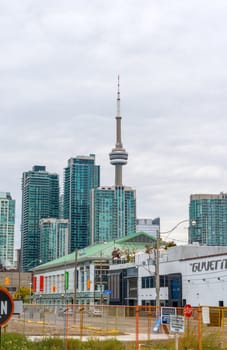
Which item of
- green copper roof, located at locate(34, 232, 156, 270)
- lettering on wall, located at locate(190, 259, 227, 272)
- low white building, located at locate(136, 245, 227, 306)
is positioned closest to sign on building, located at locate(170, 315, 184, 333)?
low white building, located at locate(136, 245, 227, 306)

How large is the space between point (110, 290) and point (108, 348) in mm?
80178

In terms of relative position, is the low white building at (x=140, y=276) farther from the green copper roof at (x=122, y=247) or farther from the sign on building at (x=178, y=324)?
the sign on building at (x=178, y=324)

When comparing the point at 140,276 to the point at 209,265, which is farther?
the point at 140,276

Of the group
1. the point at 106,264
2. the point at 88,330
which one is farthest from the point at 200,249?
the point at 88,330

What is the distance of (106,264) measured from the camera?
12025 centimetres

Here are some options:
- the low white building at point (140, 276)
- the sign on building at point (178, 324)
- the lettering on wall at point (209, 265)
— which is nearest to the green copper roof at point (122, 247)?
the low white building at point (140, 276)

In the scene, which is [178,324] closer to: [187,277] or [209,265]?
[209,265]

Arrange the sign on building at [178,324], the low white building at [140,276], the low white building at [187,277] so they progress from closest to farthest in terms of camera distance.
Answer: the sign on building at [178,324], the low white building at [187,277], the low white building at [140,276]

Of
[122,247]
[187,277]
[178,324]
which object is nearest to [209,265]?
[187,277]

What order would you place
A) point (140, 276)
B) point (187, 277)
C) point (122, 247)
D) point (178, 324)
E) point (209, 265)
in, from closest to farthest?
point (178, 324), point (209, 265), point (187, 277), point (140, 276), point (122, 247)

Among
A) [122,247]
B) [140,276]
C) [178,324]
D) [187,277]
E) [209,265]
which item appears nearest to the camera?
[178,324]

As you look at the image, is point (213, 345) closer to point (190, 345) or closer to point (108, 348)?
point (190, 345)

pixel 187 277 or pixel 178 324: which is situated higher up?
pixel 187 277

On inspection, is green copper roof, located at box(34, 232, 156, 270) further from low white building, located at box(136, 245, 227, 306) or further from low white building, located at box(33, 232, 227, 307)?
low white building, located at box(136, 245, 227, 306)
